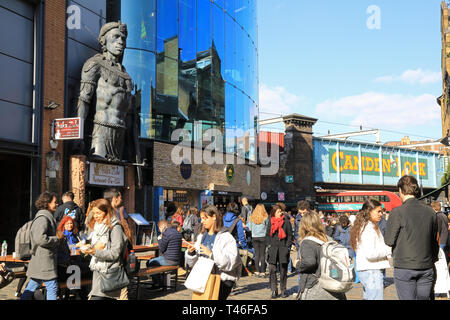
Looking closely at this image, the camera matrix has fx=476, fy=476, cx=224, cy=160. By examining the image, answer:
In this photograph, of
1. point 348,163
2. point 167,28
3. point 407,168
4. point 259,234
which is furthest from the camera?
point 407,168

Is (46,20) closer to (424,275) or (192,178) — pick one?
(192,178)

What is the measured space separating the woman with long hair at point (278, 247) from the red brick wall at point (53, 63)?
795 centimetres

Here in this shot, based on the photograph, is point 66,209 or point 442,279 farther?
point 66,209

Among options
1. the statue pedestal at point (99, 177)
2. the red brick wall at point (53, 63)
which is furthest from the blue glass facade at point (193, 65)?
the red brick wall at point (53, 63)

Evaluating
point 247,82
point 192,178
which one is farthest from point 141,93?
point 247,82

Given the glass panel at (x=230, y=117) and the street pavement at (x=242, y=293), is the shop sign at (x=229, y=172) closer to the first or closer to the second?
the glass panel at (x=230, y=117)

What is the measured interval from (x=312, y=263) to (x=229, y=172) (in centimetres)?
2292

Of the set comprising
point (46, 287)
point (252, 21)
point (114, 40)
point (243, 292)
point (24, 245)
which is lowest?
point (243, 292)

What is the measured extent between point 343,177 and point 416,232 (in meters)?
47.8

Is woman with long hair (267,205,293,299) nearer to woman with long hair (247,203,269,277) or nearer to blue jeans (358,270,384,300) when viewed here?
woman with long hair (247,203,269,277)

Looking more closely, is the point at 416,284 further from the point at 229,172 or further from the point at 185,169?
the point at 229,172

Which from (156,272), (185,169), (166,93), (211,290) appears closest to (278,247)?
(156,272)

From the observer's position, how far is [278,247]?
33.6 feet

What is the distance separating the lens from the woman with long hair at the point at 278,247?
10031mm
